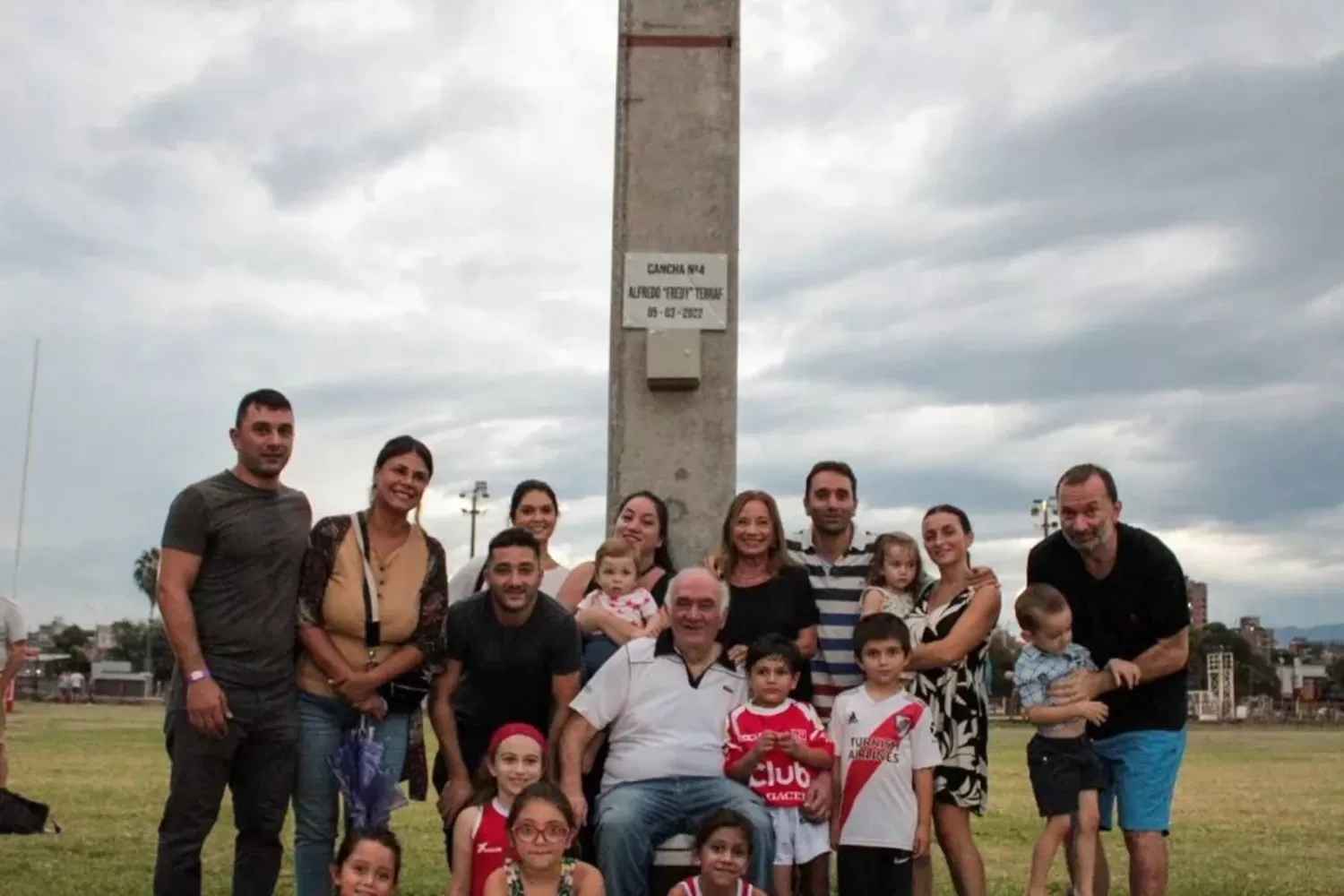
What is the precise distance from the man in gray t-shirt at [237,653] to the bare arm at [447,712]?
1.80 ft

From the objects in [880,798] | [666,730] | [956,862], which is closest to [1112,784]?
[956,862]

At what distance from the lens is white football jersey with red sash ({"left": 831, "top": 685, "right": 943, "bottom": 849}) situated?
19.9 ft

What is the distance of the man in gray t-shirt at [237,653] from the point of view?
583 cm

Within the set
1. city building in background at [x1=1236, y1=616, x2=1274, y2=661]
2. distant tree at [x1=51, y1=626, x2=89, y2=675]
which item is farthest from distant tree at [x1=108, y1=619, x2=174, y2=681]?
city building in background at [x1=1236, y1=616, x2=1274, y2=661]

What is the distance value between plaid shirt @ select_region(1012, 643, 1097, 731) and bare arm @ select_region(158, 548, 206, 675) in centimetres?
333

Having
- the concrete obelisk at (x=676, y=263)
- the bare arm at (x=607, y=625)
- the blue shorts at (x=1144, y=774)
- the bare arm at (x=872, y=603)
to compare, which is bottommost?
the blue shorts at (x=1144, y=774)

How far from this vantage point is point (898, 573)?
6.59m

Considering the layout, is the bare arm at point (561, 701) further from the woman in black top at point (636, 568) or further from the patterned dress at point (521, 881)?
the patterned dress at point (521, 881)

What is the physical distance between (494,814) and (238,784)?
1.06 meters

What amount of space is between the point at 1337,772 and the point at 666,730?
24171 millimetres

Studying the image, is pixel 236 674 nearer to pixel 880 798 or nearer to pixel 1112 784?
pixel 880 798

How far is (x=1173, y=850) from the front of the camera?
40.6 ft

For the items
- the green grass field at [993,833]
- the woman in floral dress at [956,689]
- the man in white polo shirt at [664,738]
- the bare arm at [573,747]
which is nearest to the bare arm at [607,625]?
the man in white polo shirt at [664,738]

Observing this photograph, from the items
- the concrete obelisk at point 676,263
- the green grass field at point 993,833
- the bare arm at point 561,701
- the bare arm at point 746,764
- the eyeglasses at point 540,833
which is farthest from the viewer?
the green grass field at point 993,833
